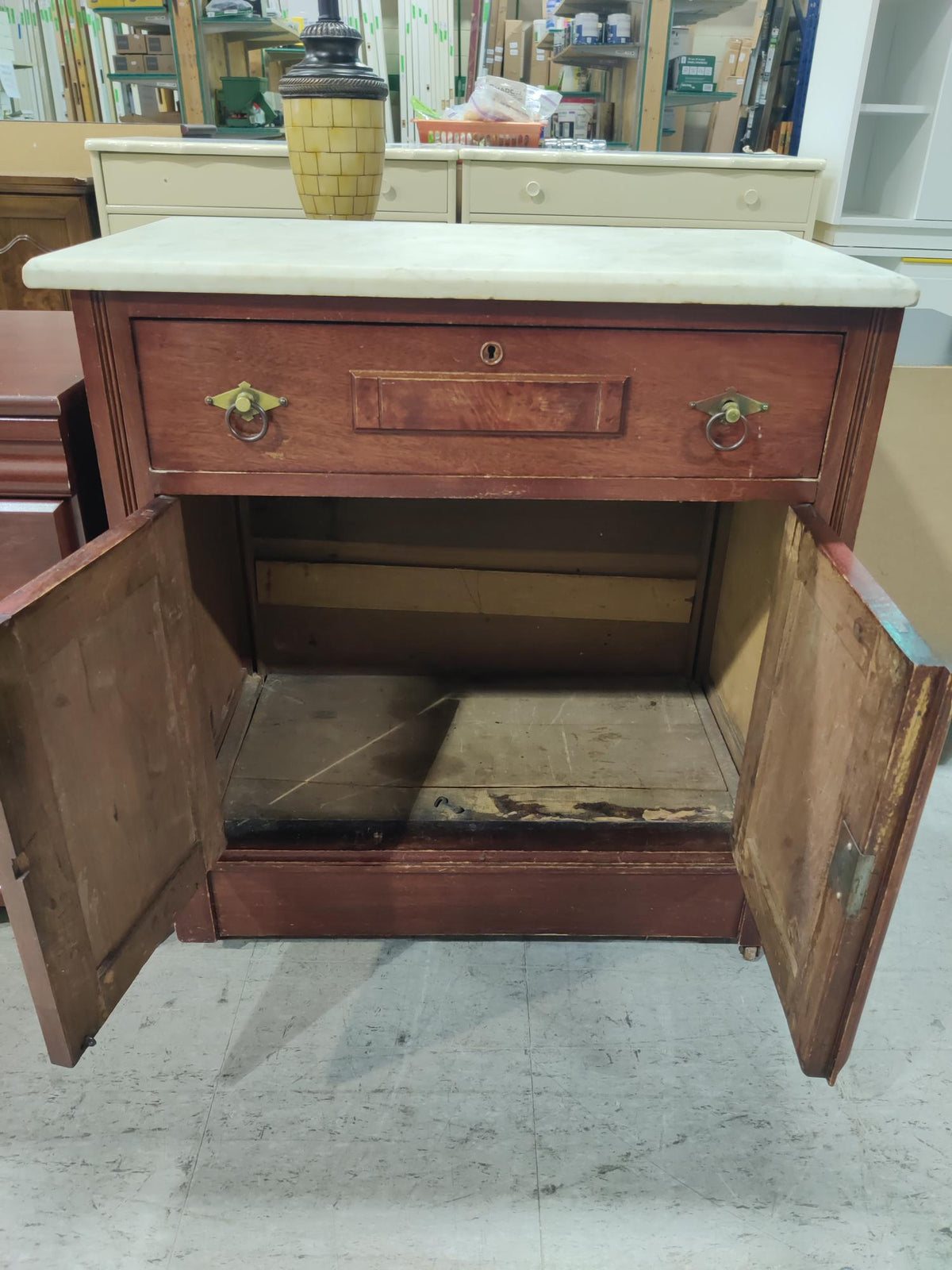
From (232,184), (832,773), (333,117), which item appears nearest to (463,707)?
(832,773)

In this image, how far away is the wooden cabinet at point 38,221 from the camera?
2.31m

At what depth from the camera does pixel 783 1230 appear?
31.6 inches

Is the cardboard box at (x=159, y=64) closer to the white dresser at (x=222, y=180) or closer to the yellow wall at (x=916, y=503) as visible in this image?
the white dresser at (x=222, y=180)

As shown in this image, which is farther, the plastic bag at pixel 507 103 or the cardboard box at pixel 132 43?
the cardboard box at pixel 132 43

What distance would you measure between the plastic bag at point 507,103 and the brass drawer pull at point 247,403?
63.2 inches

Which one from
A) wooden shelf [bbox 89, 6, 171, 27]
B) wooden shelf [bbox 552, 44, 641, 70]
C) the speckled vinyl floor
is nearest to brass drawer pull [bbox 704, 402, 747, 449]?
the speckled vinyl floor

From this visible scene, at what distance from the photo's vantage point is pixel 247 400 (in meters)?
0.82

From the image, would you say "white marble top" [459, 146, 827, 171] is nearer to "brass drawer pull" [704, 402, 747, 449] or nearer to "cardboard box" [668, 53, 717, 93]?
"cardboard box" [668, 53, 717, 93]

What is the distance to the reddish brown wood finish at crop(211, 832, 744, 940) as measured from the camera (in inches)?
41.3

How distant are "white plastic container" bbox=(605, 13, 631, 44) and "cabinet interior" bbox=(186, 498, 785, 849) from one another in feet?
5.55

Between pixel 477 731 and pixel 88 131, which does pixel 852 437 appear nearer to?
pixel 477 731

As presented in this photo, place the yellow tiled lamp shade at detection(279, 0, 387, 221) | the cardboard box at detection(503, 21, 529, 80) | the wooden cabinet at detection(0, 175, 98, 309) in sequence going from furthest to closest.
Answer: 1. the cardboard box at detection(503, 21, 529, 80)
2. the wooden cabinet at detection(0, 175, 98, 309)
3. the yellow tiled lamp shade at detection(279, 0, 387, 221)

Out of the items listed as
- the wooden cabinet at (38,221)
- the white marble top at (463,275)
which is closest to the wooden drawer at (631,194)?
the wooden cabinet at (38,221)

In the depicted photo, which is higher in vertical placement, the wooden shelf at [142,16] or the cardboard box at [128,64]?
the wooden shelf at [142,16]
